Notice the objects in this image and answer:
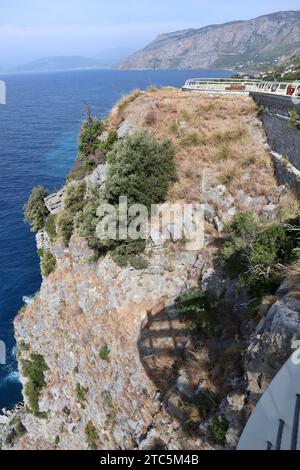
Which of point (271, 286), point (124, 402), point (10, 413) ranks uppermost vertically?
point (271, 286)

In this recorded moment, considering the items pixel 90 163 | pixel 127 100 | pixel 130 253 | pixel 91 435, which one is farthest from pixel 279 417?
pixel 127 100

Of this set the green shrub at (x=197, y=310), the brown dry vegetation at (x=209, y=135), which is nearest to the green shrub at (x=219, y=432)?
the green shrub at (x=197, y=310)

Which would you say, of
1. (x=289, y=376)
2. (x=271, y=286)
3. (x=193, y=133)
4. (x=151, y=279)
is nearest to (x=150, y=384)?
(x=151, y=279)

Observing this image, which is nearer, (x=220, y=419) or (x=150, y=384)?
(x=220, y=419)

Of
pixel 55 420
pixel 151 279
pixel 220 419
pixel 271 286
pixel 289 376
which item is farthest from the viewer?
pixel 55 420

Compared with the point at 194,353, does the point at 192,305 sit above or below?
above

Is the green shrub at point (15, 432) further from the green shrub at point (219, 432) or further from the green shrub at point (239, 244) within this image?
the green shrub at point (239, 244)

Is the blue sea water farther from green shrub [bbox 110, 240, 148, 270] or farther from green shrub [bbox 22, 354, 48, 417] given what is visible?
green shrub [bbox 110, 240, 148, 270]

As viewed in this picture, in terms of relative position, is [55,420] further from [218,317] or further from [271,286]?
[271,286]

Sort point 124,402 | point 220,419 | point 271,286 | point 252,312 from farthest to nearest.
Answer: point 124,402 → point 252,312 → point 271,286 → point 220,419

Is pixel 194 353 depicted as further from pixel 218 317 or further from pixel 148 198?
pixel 148 198
